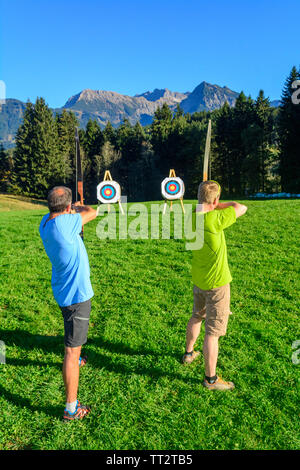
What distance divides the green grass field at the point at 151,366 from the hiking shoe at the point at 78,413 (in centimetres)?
6

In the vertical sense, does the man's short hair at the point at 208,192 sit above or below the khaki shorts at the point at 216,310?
above

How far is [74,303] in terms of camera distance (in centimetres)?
234

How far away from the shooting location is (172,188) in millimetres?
10461

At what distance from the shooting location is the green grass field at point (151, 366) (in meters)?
2.29

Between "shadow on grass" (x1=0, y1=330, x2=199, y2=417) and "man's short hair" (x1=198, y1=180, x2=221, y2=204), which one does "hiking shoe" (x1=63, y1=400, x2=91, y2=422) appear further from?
"man's short hair" (x1=198, y1=180, x2=221, y2=204)

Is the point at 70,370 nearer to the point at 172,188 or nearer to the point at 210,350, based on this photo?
the point at 210,350

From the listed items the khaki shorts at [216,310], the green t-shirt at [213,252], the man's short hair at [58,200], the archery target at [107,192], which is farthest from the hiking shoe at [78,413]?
Answer: the archery target at [107,192]

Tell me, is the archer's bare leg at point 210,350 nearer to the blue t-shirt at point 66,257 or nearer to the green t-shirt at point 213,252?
the green t-shirt at point 213,252

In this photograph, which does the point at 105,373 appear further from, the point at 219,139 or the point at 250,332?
the point at 219,139

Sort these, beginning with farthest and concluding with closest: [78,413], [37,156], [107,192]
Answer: [37,156] → [107,192] → [78,413]

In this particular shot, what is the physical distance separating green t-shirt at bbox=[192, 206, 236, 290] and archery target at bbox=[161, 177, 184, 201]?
774cm

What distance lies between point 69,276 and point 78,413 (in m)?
1.20

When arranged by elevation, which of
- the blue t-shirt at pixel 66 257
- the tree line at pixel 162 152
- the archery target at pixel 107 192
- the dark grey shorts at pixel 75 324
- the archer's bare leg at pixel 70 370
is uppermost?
the tree line at pixel 162 152
